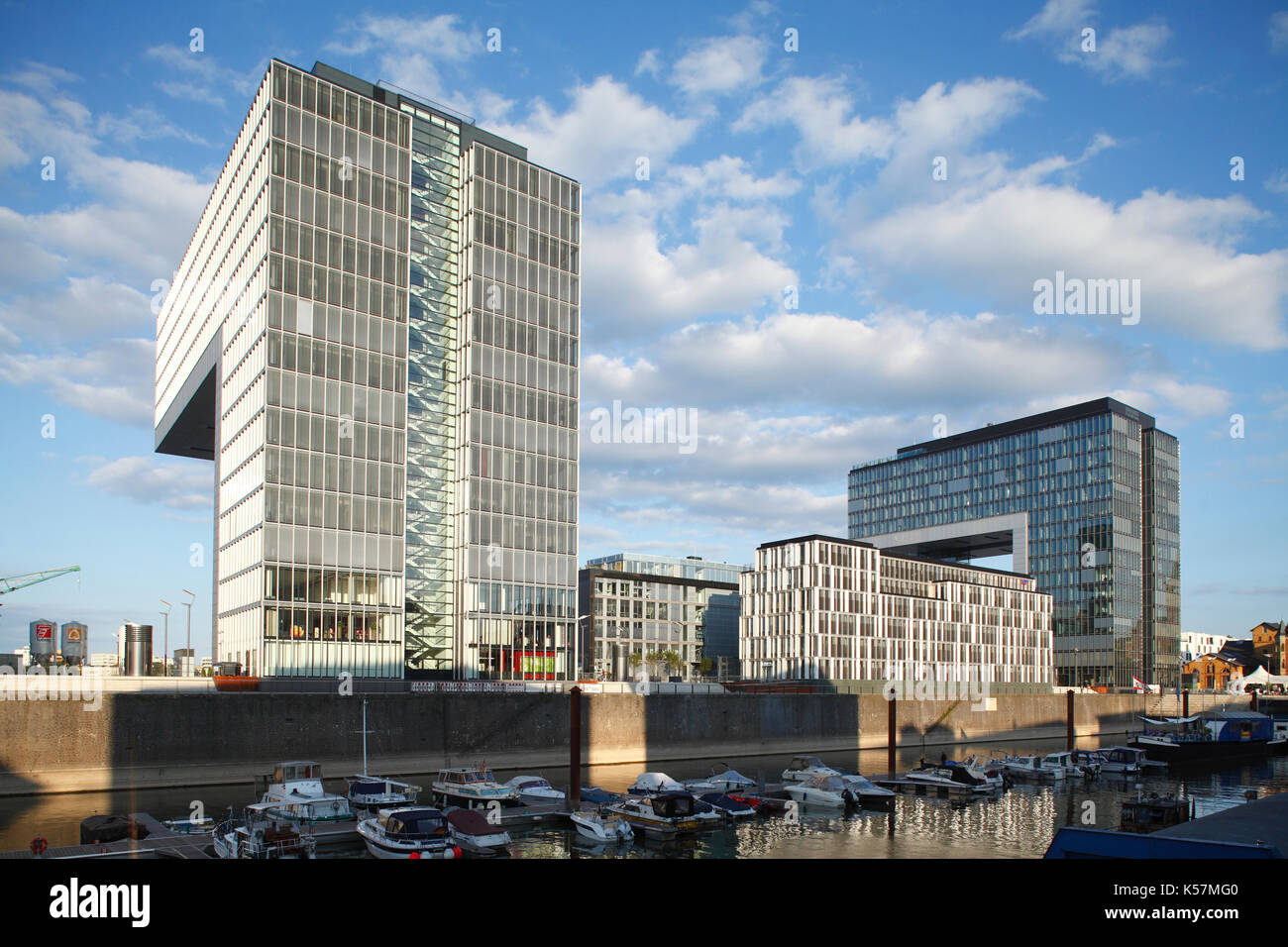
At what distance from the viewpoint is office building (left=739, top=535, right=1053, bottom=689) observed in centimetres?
14950

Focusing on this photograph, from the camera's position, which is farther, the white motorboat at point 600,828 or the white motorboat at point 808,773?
the white motorboat at point 808,773

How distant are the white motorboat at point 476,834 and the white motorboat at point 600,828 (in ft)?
17.0

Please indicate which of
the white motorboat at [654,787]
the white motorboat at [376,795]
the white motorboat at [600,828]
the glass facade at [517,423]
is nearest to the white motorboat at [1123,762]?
the white motorboat at [654,787]

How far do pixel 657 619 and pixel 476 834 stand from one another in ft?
443

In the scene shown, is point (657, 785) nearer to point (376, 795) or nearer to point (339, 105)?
point (376, 795)

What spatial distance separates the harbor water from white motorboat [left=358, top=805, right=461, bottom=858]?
3.44 metres

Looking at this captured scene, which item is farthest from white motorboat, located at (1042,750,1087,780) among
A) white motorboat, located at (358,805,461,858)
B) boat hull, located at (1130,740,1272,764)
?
white motorboat, located at (358,805,461,858)

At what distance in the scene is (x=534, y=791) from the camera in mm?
→ 61969

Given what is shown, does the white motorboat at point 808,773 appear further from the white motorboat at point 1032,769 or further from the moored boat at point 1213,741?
the moored boat at point 1213,741

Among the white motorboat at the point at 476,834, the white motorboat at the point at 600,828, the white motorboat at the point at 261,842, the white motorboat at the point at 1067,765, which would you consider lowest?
the white motorboat at the point at 1067,765

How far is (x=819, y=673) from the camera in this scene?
147m

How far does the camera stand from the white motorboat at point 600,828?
50906mm

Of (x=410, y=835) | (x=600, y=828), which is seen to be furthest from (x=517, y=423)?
(x=410, y=835)
